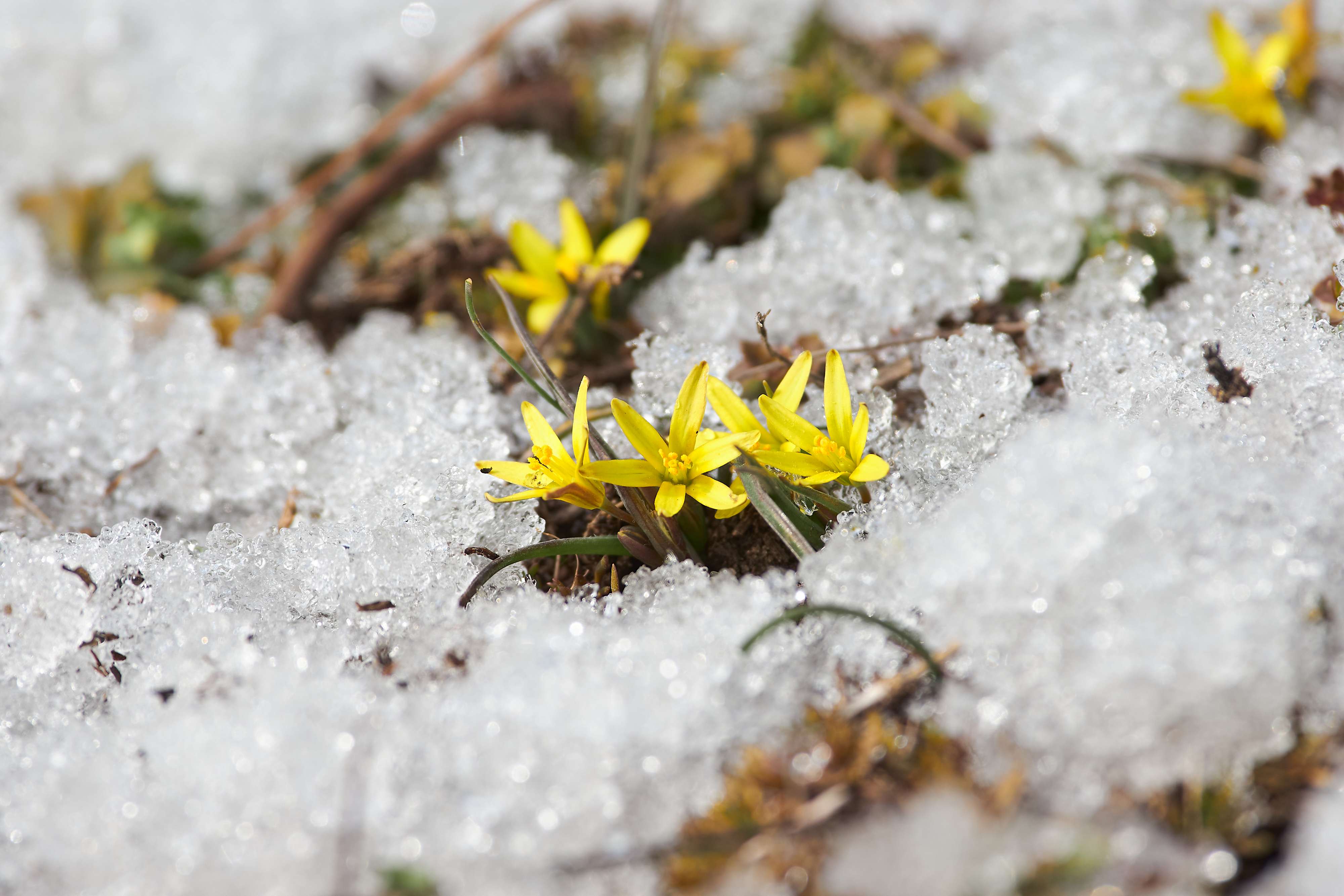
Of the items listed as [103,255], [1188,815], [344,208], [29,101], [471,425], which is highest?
[29,101]

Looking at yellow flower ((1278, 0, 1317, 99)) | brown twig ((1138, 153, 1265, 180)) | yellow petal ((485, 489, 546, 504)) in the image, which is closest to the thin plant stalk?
yellow petal ((485, 489, 546, 504))

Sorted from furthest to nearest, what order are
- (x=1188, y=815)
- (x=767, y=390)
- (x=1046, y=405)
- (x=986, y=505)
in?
(x=1046, y=405)
(x=767, y=390)
(x=986, y=505)
(x=1188, y=815)

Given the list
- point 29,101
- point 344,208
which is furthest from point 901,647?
point 29,101

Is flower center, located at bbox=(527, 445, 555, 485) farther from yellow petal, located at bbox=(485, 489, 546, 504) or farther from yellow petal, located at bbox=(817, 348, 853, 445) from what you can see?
yellow petal, located at bbox=(817, 348, 853, 445)

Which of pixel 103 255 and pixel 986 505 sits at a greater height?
pixel 103 255

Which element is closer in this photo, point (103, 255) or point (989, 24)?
point (103, 255)

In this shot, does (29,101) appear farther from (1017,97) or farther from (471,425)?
(1017,97)
